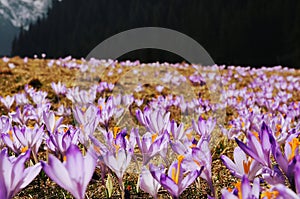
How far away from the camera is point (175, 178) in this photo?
104cm

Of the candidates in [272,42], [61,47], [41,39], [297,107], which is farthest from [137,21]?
[297,107]

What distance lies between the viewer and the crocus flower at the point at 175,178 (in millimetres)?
971

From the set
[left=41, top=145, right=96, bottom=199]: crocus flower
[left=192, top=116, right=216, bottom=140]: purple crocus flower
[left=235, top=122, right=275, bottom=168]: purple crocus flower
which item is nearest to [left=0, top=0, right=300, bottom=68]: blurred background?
[left=192, top=116, right=216, bottom=140]: purple crocus flower

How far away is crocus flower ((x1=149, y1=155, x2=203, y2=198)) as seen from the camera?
971 mm

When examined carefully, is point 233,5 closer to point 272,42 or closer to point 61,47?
point 272,42

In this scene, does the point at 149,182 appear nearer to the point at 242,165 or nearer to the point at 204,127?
the point at 242,165

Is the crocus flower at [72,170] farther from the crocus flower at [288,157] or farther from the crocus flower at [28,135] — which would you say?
the crocus flower at [28,135]

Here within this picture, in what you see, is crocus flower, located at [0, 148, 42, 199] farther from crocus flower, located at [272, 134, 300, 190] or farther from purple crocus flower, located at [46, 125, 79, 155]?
crocus flower, located at [272, 134, 300, 190]

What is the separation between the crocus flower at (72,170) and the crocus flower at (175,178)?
0.58 ft

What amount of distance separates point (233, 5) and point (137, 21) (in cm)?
2279

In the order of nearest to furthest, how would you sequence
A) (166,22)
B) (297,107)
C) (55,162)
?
(55,162), (297,107), (166,22)

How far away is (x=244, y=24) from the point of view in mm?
42750

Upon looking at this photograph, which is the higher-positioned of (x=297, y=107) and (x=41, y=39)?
(x=41, y=39)

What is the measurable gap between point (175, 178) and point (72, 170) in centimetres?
30
